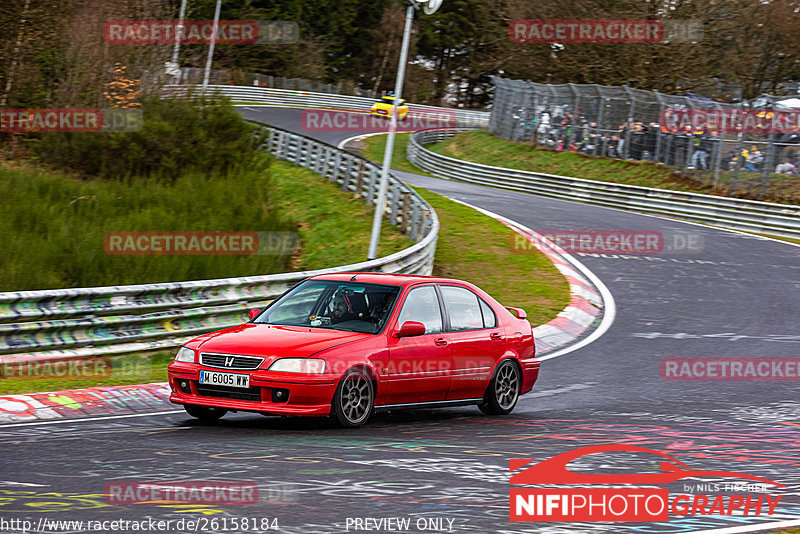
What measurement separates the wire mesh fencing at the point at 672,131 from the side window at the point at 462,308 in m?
24.2

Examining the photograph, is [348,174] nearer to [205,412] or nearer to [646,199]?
[646,199]

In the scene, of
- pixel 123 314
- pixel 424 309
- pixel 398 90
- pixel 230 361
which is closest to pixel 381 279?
pixel 424 309

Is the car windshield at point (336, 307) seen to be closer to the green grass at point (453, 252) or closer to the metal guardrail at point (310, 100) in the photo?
the green grass at point (453, 252)

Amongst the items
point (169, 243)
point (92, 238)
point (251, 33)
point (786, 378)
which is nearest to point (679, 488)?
point (786, 378)

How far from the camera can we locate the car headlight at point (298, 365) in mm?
8078

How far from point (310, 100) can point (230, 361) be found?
62953mm

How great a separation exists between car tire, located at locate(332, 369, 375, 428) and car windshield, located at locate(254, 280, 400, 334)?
60cm

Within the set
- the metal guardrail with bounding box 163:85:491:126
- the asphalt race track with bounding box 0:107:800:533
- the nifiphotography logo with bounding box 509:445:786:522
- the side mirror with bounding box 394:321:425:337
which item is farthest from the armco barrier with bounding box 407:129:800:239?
the metal guardrail with bounding box 163:85:491:126

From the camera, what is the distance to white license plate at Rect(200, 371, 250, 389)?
26.6 feet

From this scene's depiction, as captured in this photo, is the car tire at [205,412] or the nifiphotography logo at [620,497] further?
the car tire at [205,412]

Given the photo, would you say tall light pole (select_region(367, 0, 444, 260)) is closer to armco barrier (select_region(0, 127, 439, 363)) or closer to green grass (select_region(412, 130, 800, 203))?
armco barrier (select_region(0, 127, 439, 363))

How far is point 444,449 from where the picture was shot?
772cm

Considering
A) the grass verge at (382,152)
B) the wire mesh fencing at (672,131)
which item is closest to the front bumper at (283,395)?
the wire mesh fencing at (672,131)

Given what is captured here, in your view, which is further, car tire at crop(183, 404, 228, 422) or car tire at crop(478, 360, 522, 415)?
car tire at crop(478, 360, 522, 415)
